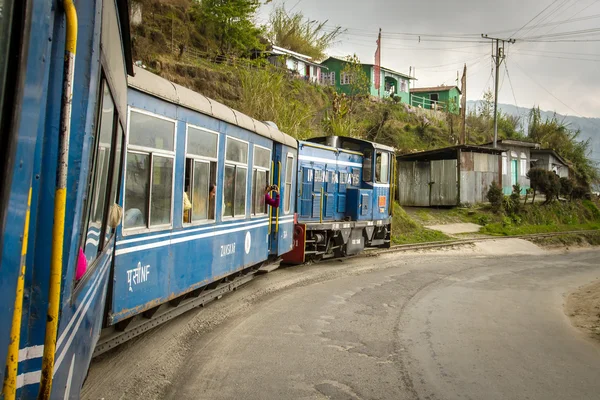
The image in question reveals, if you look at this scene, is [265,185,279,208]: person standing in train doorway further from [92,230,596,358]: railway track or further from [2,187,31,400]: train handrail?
[2,187,31,400]: train handrail

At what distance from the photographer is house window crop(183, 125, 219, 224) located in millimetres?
6598

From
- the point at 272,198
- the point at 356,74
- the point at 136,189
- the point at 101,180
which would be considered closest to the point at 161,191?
the point at 136,189

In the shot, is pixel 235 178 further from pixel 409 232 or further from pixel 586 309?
pixel 409 232

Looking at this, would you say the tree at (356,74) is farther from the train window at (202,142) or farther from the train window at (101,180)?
the train window at (101,180)

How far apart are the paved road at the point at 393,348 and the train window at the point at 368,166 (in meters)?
5.42

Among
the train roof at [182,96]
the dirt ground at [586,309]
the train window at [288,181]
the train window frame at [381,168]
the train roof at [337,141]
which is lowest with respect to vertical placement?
the dirt ground at [586,309]

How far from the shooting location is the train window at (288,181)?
1189 cm

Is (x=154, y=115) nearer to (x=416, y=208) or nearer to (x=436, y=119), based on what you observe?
(x=416, y=208)

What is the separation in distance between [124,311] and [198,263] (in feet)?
6.59

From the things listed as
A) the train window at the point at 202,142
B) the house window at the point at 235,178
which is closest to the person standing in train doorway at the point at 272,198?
the house window at the point at 235,178

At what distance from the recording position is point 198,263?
704cm

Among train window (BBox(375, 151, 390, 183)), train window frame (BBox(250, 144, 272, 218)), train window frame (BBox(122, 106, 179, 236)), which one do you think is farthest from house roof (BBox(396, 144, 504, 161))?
train window frame (BBox(122, 106, 179, 236))

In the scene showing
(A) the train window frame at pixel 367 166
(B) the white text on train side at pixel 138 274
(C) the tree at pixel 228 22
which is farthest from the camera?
(C) the tree at pixel 228 22

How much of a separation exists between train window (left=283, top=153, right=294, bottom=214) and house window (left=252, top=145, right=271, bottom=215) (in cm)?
132
